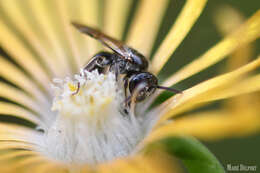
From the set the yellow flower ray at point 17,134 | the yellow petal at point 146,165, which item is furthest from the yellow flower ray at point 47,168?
the yellow flower ray at point 17,134

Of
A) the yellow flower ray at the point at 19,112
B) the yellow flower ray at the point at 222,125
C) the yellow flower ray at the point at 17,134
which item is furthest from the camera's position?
the yellow flower ray at the point at 19,112

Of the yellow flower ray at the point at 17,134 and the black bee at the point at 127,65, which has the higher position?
the black bee at the point at 127,65

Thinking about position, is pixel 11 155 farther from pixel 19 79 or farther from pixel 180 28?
pixel 180 28

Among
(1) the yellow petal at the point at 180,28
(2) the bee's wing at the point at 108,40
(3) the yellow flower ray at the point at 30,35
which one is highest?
(3) the yellow flower ray at the point at 30,35

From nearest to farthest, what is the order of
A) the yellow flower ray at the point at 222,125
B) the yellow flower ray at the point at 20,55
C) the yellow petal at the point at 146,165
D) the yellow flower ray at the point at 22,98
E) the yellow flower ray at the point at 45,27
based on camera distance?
the yellow flower ray at the point at 222,125
the yellow petal at the point at 146,165
the yellow flower ray at the point at 22,98
the yellow flower ray at the point at 20,55
the yellow flower ray at the point at 45,27

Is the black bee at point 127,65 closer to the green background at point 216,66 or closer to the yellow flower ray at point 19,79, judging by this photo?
the green background at point 216,66

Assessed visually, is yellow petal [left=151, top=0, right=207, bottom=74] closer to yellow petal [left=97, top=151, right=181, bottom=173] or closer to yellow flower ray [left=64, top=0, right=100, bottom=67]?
yellow flower ray [left=64, top=0, right=100, bottom=67]

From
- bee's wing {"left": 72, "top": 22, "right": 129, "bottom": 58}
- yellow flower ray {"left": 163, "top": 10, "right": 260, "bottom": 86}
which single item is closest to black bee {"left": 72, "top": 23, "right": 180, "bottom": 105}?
bee's wing {"left": 72, "top": 22, "right": 129, "bottom": 58}
